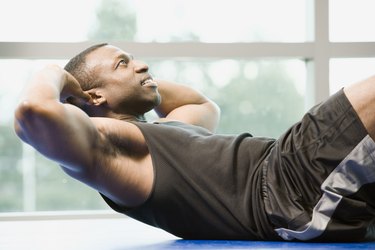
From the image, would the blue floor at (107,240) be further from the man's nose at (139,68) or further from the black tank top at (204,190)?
the man's nose at (139,68)

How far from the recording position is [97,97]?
1.89 metres

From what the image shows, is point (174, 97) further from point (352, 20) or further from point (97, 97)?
point (352, 20)

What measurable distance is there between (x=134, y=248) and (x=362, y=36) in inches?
78.5

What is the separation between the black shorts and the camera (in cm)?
144

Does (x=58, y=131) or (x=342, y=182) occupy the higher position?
(x=58, y=131)

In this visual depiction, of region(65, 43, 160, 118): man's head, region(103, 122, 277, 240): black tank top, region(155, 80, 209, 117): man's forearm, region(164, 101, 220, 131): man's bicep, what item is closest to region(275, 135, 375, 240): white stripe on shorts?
region(103, 122, 277, 240): black tank top

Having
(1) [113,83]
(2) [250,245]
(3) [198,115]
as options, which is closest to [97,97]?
(1) [113,83]

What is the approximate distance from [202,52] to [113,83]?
92cm

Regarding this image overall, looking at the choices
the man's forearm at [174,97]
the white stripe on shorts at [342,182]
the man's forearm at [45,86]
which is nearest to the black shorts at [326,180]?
the white stripe on shorts at [342,182]

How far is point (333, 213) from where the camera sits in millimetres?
1472

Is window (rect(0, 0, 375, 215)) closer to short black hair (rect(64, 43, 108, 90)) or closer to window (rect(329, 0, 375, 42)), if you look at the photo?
window (rect(329, 0, 375, 42))

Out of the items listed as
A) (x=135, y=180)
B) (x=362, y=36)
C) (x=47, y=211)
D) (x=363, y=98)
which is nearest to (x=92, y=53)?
(x=135, y=180)

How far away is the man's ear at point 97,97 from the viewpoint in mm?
1883

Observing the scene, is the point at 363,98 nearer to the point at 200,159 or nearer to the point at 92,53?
the point at 200,159
